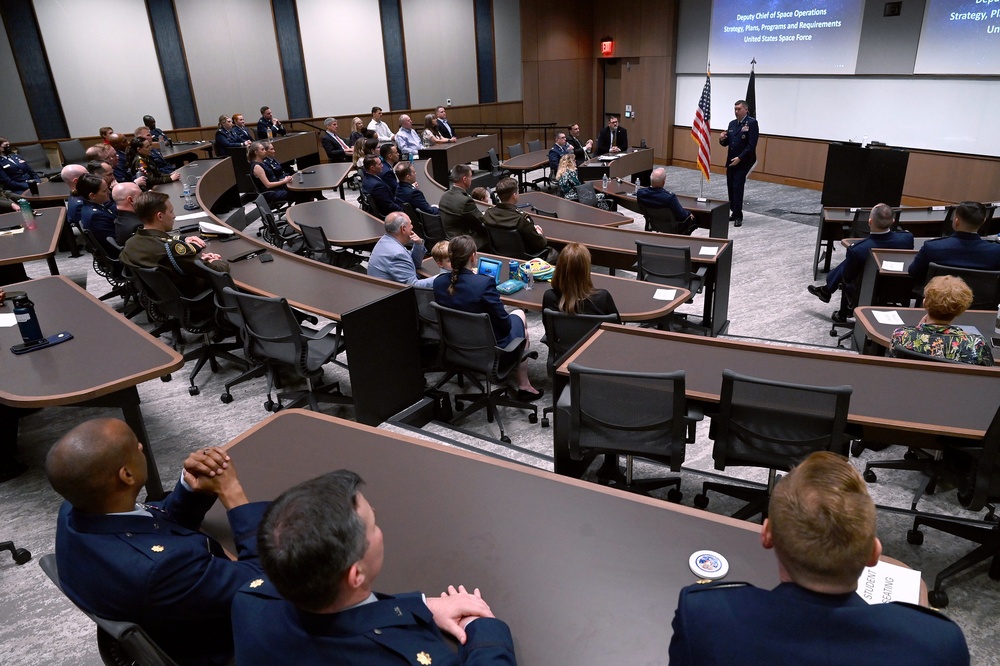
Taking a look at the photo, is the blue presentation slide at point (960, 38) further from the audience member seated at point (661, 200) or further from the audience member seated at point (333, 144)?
the audience member seated at point (333, 144)

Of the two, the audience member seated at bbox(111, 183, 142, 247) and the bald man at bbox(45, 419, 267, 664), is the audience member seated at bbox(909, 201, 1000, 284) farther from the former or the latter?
the audience member seated at bbox(111, 183, 142, 247)

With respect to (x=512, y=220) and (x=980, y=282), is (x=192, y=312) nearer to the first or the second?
(x=512, y=220)

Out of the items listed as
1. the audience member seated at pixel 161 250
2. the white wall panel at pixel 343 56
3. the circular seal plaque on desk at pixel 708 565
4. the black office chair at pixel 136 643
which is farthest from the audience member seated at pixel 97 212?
the white wall panel at pixel 343 56

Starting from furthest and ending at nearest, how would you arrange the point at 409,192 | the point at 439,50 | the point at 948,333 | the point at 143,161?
1. the point at 439,50
2. the point at 143,161
3. the point at 409,192
4. the point at 948,333

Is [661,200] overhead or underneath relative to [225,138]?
underneath

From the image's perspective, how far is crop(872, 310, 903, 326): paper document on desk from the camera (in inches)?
157

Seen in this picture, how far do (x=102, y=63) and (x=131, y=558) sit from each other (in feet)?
43.4

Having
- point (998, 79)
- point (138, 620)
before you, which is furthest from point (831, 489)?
point (998, 79)

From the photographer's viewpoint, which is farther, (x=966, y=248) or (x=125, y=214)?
(x=125, y=214)

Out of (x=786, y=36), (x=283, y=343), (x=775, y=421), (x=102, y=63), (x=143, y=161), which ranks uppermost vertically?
(x=102, y=63)

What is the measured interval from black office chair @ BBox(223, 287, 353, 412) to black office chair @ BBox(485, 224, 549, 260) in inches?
86.2

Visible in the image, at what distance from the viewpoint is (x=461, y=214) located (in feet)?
21.3

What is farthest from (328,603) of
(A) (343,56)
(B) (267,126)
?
(A) (343,56)

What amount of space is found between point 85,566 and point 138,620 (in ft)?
0.65
